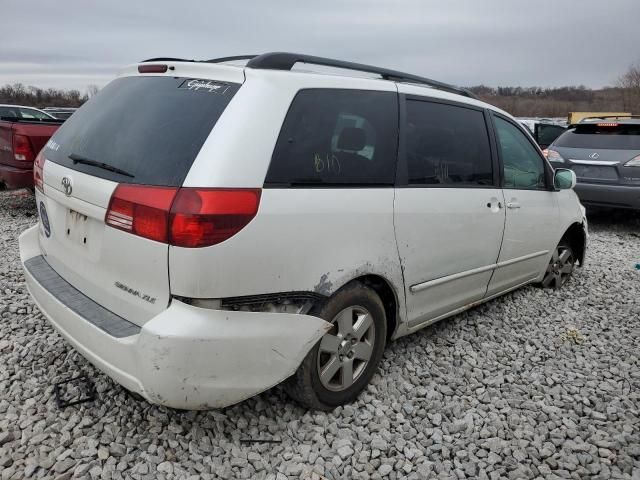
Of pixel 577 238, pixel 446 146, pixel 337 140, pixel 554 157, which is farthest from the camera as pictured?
pixel 554 157

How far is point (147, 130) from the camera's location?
91.6 inches

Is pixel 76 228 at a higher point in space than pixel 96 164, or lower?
lower

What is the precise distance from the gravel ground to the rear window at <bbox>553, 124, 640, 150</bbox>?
4.71m

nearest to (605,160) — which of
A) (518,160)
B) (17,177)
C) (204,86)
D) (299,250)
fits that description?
(518,160)

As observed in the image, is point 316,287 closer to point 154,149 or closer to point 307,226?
point 307,226

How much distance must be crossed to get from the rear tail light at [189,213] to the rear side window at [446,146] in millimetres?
1146

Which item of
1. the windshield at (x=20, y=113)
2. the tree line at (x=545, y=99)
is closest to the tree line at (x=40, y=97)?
the tree line at (x=545, y=99)

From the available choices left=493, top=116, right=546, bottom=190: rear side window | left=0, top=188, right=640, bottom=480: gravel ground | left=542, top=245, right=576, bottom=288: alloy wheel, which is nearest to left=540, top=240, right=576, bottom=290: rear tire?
left=542, top=245, right=576, bottom=288: alloy wheel

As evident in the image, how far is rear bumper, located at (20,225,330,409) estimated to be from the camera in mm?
2035

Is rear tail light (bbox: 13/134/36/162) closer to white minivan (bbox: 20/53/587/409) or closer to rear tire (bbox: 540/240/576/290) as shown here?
white minivan (bbox: 20/53/587/409)

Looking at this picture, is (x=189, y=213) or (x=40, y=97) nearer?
(x=189, y=213)

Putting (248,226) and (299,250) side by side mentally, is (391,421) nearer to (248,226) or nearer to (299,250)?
(299,250)

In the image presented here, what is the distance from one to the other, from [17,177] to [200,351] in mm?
5809

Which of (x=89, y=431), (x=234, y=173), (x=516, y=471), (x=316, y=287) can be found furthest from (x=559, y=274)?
(x=89, y=431)
